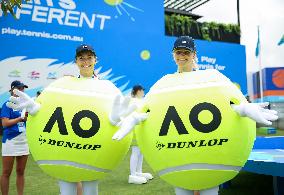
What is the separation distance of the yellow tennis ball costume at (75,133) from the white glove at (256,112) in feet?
3.88

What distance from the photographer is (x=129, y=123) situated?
3.14 m

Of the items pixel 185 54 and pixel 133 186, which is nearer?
pixel 185 54

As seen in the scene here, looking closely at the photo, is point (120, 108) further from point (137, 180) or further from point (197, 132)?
point (137, 180)

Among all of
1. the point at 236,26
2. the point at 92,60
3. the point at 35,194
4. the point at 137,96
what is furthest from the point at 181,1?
the point at 92,60

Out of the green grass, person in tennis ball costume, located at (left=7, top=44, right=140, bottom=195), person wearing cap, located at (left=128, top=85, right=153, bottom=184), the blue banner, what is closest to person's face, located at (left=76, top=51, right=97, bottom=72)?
person in tennis ball costume, located at (left=7, top=44, right=140, bottom=195)

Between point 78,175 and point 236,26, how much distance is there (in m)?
21.8

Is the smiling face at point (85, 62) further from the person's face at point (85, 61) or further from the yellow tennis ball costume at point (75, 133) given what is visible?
the yellow tennis ball costume at point (75, 133)

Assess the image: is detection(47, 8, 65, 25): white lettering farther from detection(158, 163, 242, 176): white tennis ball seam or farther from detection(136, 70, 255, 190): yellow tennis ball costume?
detection(158, 163, 242, 176): white tennis ball seam

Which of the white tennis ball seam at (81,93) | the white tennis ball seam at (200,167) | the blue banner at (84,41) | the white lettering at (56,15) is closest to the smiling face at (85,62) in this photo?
the white tennis ball seam at (81,93)

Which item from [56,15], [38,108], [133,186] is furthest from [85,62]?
[56,15]

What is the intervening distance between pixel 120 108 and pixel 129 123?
22 centimetres

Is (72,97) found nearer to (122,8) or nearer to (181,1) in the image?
(122,8)

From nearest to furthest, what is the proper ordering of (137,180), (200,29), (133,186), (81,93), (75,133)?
(75,133), (81,93), (133,186), (137,180), (200,29)

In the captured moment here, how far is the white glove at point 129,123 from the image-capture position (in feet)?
10.0
